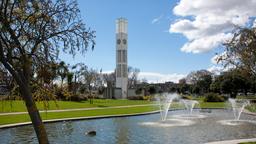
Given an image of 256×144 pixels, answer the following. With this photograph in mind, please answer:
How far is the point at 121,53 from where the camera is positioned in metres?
92.8

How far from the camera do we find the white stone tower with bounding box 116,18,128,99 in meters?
91.5

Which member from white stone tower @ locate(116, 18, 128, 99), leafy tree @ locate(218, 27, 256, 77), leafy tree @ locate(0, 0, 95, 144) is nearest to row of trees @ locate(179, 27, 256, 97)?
leafy tree @ locate(218, 27, 256, 77)

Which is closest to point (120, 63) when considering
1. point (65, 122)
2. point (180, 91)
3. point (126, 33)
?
point (126, 33)

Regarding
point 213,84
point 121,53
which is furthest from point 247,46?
point 213,84

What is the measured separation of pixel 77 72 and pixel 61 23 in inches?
→ 2525

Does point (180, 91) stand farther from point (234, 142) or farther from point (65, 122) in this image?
point (234, 142)

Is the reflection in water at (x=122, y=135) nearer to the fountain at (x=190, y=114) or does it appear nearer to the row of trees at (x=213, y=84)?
the fountain at (x=190, y=114)

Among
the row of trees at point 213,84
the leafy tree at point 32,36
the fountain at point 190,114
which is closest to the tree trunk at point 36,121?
the leafy tree at point 32,36

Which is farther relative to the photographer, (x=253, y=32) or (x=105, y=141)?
(x=105, y=141)

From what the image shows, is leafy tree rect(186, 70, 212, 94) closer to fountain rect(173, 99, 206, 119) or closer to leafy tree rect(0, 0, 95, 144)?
fountain rect(173, 99, 206, 119)

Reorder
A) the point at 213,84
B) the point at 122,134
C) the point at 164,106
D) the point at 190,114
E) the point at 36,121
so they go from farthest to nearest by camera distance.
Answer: the point at 213,84 < the point at 164,106 < the point at 190,114 < the point at 122,134 < the point at 36,121

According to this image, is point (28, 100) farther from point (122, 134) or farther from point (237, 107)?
point (237, 107)

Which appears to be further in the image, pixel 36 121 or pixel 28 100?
pixel 36 121

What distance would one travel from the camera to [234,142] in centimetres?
1498
